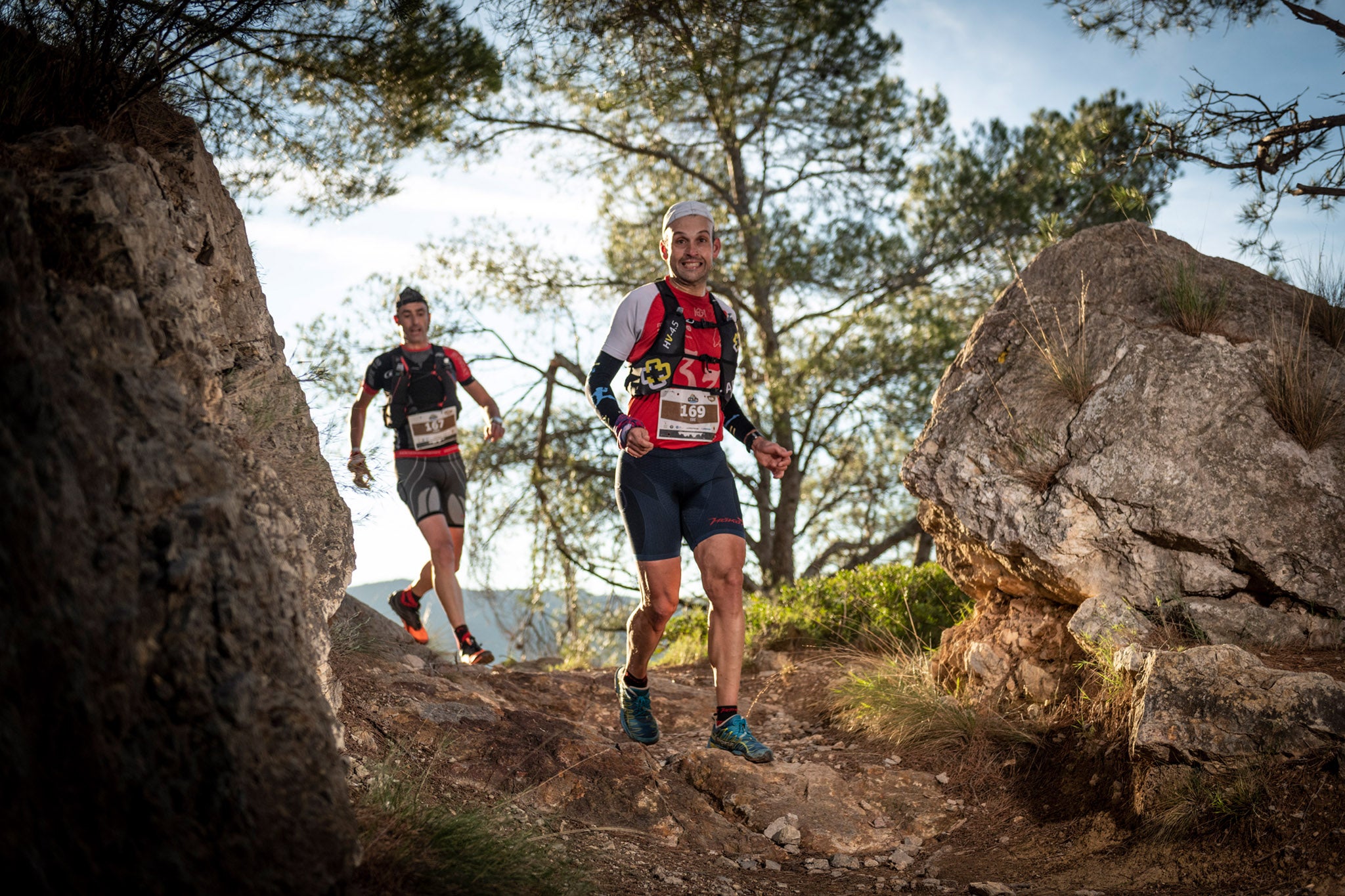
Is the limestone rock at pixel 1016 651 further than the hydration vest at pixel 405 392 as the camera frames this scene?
No

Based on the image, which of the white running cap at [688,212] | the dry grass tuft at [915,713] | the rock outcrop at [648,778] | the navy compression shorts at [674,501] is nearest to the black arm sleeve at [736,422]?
the navy compression shorts at [674,501]

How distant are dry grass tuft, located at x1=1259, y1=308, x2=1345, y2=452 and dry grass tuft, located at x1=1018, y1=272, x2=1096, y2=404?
2.82 ft

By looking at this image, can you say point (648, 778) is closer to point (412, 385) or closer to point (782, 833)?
point (782, 833)

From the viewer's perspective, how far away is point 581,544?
11.6 m

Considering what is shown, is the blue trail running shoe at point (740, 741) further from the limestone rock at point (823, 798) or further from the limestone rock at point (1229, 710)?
Result: the limestone rock at point (1229, 710)

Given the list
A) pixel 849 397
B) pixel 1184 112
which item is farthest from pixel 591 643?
pixel 1184 112

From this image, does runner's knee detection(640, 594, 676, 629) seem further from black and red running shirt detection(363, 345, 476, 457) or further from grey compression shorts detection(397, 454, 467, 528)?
black and red running shirt detection(363, 345, 476, 457)

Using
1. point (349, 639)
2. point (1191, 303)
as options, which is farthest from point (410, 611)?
point (1191, 303)

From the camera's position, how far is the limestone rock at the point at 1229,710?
3.53m

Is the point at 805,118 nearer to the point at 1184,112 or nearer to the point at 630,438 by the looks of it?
the point at 1184,112

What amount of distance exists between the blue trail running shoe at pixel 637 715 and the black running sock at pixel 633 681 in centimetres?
1

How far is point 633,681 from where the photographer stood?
4.70 metres

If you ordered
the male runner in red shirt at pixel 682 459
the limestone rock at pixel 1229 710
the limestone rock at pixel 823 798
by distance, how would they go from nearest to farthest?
1. the limestone rock at pixel 1229 710
2. the limestone rock at pixel 823 798
3. the male runner in red shirt at pixel 682 459

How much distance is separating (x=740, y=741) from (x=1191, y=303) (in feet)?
11.1
